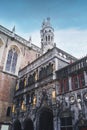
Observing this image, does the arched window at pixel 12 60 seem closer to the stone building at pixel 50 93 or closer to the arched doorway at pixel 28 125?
the stone building at pixel 50 93

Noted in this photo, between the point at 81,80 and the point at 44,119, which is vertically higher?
the point at 81,80

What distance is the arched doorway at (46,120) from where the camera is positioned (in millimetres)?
20753

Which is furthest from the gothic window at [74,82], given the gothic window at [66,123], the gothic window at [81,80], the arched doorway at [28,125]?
the arched doorway at [28,125]

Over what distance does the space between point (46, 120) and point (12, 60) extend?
17.2 meters

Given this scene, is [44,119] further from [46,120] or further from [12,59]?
[12,59]

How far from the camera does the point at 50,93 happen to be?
2078 cm

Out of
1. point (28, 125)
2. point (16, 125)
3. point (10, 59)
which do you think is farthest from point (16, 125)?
point (10, 59)

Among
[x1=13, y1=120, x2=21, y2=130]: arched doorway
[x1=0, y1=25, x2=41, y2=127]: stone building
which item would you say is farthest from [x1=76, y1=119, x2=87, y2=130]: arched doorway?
[x1=0, y1=25, x2=41, y2=127]: stone building

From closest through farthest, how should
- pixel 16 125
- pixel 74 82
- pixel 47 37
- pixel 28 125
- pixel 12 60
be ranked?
pixel 74 82 < pixel 28 125 < pixel 16 125 < pixel 12 60 < pixel 47 37

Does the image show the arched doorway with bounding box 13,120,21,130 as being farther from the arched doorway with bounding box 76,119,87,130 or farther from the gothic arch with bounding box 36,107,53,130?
the arched doorway with bounding box 76,119,87,130

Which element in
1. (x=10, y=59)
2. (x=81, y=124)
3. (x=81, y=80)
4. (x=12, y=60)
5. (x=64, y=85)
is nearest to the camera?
(x=81, y=124)

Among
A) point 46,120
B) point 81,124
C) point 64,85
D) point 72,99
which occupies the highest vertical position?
point 64,85

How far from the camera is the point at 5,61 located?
104 feet

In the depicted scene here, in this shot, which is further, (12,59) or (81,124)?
(12,59)
